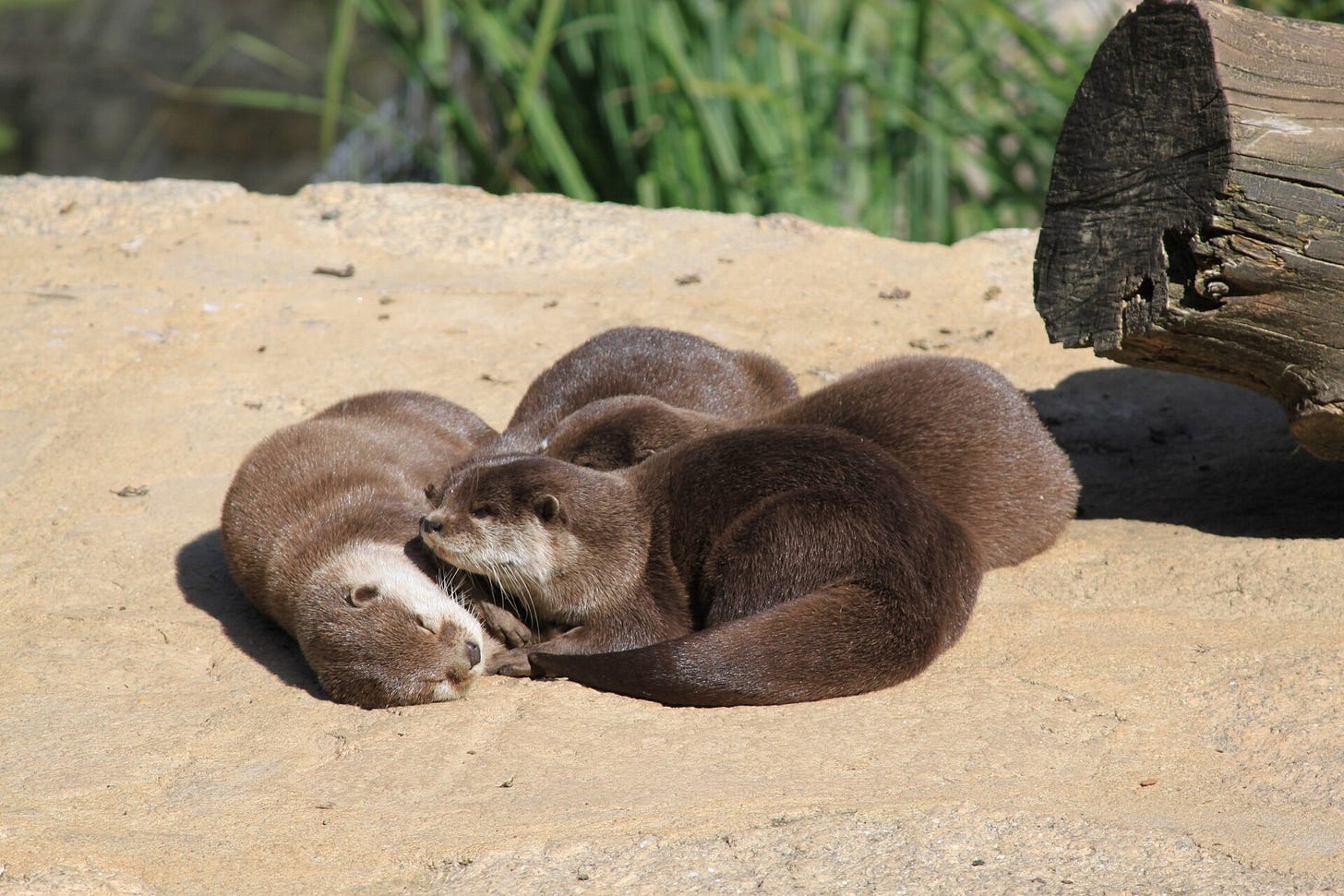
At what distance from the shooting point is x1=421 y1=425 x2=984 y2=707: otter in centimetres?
261

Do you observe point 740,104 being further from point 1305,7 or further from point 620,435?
point 620,435

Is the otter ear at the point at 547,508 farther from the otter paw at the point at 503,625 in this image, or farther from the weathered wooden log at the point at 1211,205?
the weathered wooden log at the point at 1211,205

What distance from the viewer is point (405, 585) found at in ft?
9.89

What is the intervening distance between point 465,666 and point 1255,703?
1.48 m

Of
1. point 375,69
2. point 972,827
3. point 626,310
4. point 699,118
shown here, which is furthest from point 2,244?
point 375,69

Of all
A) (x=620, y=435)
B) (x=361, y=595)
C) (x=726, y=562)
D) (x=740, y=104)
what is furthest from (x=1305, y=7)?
(x=361, y=595)

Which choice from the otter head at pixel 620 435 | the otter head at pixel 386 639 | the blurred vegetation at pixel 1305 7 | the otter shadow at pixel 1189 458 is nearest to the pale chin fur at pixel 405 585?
the otter head at pixel 386 639

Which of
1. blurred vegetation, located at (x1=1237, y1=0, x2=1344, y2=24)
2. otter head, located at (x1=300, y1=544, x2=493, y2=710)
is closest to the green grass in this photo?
blurred vegetation, located at (x1=1237, y1=0, x2=1344, y2=24)

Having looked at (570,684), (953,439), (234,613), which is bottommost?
(234,613)

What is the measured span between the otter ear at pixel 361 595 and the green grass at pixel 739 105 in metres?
3.35

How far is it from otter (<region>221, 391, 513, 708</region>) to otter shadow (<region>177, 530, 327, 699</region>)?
47 mm

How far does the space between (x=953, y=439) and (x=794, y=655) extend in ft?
3.07

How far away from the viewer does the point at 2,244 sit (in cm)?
511

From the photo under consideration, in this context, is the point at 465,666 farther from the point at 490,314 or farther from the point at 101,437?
the point at 490,314
